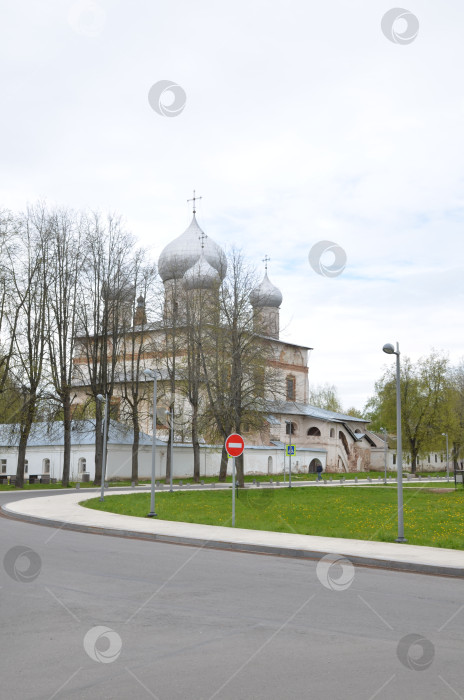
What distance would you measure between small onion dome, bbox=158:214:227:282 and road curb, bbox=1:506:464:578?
1861 inches

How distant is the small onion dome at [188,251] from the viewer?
6854 centimetres

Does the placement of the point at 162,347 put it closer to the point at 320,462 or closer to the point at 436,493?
the point at 436,493

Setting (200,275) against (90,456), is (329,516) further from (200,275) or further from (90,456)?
(200,275)

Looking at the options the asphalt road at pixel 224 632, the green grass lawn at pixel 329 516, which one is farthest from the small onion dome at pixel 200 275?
the asphalt road at pixel 224 632

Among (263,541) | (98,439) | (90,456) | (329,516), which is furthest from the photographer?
(90,456)

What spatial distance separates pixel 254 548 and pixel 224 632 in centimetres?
856

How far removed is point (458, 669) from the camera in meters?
6.36

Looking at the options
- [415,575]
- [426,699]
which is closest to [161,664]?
[426,699]

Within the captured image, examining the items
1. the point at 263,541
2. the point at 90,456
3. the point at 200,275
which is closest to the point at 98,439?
the point at 90,456

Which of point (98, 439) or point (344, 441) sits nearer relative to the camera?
point (98, 439)

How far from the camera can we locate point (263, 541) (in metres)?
16.7

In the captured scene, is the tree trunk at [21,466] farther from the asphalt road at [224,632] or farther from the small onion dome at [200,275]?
the asphalt road at [224,632]

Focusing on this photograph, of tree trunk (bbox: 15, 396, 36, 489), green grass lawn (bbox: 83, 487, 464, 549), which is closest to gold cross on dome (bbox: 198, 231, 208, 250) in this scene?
tree trunk (bbox: 15, 396, 36, 489)

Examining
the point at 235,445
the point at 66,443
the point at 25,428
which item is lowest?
the point at 235,445
